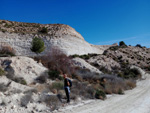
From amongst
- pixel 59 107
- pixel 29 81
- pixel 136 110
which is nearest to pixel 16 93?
pixel 59 107

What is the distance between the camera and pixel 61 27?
39.2 meters

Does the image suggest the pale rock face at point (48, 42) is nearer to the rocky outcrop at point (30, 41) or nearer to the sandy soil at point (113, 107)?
the rocky outcrop at point (30, 41)

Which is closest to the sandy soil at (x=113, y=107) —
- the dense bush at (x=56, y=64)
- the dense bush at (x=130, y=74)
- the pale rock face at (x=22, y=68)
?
the pale rock face at (x=22, y=68)

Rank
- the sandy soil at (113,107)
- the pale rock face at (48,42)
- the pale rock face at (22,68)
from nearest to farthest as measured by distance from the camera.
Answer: the sandy soil at (113,107) < the pale rock face at (22,68) < the pale rock face at (48,42)

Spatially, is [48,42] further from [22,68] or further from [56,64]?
[22,68]

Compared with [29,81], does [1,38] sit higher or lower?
higher

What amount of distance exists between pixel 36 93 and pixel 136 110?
572 cm

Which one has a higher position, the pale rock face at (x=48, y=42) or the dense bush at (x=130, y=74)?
the pale rock face at (x=48, y=42)

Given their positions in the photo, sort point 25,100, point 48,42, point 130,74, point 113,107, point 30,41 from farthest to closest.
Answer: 1. point 48,42
2. point 30,41
3. point 130,74
4. point 113,107
5. point 25,100

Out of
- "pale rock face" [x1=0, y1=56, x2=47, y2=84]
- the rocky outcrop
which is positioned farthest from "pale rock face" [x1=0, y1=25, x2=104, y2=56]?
"pale rock face" [x1=0, y1=56, x2=47, y2=84]

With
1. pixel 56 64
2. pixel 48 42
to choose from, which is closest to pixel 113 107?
pixel 56 64

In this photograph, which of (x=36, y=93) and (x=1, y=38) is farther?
(x=1, y=38)

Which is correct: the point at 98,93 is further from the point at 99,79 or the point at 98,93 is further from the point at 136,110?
the point at 99,79

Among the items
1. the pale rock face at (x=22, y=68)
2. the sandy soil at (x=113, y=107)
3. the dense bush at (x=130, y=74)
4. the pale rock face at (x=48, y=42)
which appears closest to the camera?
the sandy soil at (x=113, y=107)
